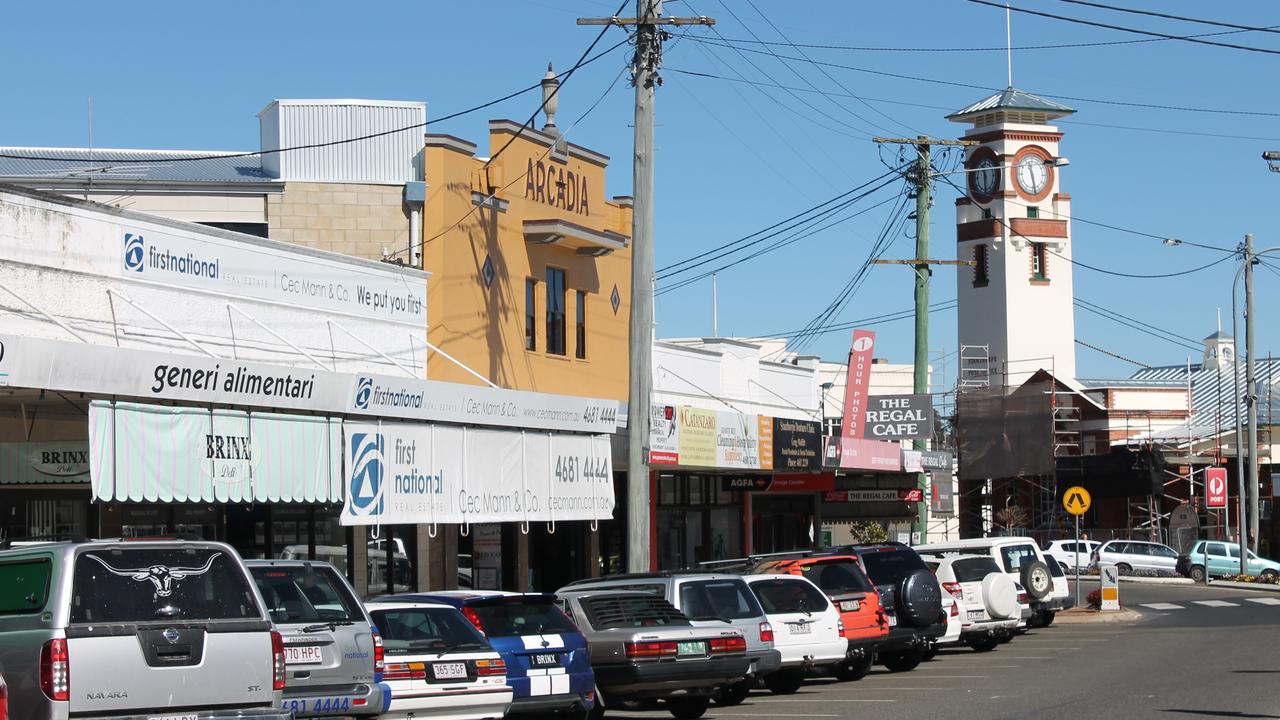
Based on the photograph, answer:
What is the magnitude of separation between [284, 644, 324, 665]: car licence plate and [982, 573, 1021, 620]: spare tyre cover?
49.0ft

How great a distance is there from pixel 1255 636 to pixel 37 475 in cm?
1961

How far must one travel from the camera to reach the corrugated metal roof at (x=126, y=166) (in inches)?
1089

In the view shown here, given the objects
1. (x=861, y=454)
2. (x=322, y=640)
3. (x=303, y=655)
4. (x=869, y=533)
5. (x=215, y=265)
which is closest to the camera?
(x=303, y=655)

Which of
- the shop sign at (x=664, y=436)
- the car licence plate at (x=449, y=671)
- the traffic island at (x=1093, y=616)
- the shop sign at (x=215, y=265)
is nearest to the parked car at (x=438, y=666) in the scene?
the car licence plate at (x=449, y=671)

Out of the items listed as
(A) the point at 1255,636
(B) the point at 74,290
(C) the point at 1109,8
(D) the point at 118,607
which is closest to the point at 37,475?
(B) the point at 74,290

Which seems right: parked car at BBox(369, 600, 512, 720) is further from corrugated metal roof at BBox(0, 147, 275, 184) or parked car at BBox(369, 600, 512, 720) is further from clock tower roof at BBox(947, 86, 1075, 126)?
clock tower roof at BBox(947, 86, 1075, 126)

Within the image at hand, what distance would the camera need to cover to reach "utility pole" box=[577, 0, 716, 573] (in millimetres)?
22172

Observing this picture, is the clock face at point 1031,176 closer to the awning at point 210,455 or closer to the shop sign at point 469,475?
the shop sign at point 469,475

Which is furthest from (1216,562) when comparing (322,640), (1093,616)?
(322,640)

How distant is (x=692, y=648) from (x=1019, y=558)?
14310mm

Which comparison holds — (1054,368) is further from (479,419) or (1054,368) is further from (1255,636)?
(479,419)

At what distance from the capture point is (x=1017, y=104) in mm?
82688

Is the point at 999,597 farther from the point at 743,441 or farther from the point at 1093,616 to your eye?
the point at 1093,616

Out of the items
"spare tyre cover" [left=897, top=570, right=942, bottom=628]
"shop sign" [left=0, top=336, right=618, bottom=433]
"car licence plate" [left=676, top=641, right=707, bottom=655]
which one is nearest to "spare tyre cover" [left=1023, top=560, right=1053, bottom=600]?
"spare tyre cover" [left=897, top=570, right=942, bottom=628]
